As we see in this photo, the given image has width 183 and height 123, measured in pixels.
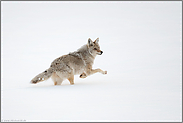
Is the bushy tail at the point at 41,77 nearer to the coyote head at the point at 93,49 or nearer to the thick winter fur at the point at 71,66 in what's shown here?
the thick winter fur at the point at 71,66

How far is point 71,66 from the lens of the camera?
11695 mm

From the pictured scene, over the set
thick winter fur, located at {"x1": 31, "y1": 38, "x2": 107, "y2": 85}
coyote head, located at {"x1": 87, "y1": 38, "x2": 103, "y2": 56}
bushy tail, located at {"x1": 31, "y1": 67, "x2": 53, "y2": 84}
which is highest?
coyote head, located at {"x1": 87, "y1": 38, "x2": 103, "y2": 56}

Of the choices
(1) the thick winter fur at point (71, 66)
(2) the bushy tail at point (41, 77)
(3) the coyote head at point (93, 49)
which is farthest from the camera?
(3) the coyote head at point (93, 49)

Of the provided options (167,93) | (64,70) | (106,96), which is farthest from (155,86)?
(64,70)

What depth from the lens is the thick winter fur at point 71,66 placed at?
36.6ft

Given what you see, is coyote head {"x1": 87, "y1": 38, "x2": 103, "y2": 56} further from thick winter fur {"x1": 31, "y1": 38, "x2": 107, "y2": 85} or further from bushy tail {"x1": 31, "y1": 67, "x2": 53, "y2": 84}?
bushy tail {"x1": 31, "y1": 67, "x2": 53, "y2": 84}

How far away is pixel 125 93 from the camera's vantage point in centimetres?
912

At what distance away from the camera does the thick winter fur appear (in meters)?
11.2

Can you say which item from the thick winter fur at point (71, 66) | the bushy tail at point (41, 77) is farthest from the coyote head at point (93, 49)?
the bushy tail at point (41, 77)

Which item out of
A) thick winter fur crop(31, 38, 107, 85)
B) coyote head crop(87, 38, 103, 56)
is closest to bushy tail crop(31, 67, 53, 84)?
thick winter fur crop(31, 38, 107, 85)

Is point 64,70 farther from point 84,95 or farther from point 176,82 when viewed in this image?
point 176,82

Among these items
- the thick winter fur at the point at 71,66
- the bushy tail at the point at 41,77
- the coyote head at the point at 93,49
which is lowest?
the bushy tail at the point at 41,77

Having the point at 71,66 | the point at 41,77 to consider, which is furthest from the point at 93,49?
the point at 41,77

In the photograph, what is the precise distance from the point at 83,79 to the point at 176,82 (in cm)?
541
